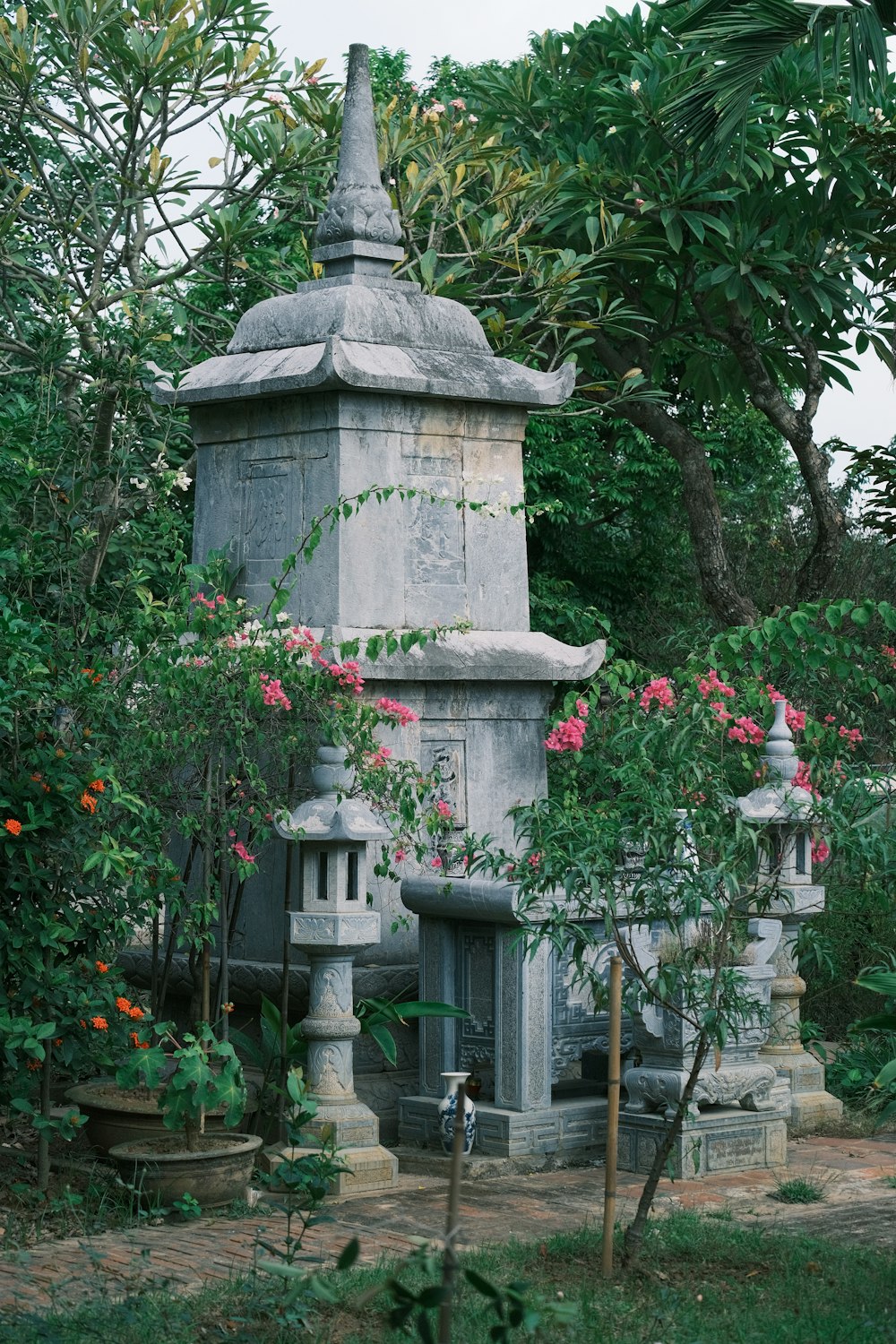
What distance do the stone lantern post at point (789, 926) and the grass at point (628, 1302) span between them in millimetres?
2197

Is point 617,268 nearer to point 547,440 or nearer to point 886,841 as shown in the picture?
point 547,440

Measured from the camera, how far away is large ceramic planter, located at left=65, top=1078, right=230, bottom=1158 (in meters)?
7.06

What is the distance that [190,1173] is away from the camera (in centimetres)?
665

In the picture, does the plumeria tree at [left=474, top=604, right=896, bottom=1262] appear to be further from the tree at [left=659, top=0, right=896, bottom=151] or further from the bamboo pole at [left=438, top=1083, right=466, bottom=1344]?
the tree at [left=659, top=0, right=896, bottom=151]

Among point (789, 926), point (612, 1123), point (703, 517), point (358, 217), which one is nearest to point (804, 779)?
point (789, 926)

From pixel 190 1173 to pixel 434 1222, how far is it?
910 mm

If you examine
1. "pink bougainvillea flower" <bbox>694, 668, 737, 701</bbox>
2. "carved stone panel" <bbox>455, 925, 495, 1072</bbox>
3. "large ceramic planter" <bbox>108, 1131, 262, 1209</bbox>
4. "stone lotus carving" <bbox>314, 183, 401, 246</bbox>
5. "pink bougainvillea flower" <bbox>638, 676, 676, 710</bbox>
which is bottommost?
"large ceramic planter" <bbox>108, 1131, 262, 1209</bbox>

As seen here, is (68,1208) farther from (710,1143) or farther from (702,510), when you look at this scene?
(702,510)

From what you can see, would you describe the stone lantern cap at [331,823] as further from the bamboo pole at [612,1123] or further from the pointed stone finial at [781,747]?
the pointed stone finial at [781,747]

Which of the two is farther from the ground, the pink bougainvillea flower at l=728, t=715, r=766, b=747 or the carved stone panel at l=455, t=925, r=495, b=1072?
the pink bougainvillea flower at l=728, t=715, r=766, b=747

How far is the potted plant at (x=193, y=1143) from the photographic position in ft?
21.6

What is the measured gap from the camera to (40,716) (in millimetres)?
7031

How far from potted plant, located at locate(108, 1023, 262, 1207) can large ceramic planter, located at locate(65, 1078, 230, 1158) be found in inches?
5.3

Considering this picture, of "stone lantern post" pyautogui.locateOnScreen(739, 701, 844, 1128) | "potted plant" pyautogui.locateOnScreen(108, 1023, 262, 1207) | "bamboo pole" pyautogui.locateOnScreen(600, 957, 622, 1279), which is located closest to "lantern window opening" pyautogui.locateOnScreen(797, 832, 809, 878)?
"stone lantern post" pyautogui.locateOnScreen(739, 701, 844, 1128)
